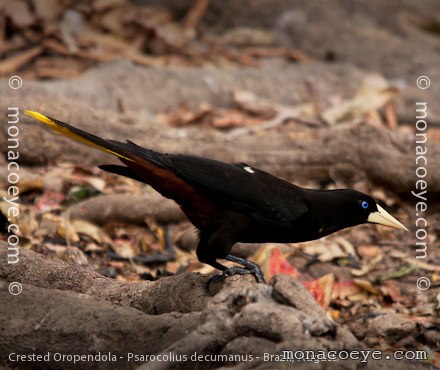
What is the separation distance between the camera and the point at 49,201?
504 centimetres

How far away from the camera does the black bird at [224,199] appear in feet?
11.3

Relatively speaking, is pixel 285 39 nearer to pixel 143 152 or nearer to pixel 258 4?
pixel 258 4

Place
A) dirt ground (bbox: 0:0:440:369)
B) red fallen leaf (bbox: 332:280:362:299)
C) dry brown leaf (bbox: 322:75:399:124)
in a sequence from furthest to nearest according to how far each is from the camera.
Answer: dry brown leaf (bbox: 322:75:399:124) → red fallen leaf (bbox: 332:280:362:299) → dirt ground (bbox: 0:0:440:369)

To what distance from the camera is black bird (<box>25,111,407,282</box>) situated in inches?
135

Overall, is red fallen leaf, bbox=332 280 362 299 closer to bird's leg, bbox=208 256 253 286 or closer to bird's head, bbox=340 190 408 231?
bird's head, bbox=340 190 408 231

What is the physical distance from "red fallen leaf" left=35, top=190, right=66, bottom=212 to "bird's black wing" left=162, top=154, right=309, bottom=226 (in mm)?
1647

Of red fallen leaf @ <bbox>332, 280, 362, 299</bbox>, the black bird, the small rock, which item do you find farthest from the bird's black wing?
red fallen leaf @ <bbox>332, 280, 362, 299</bbox>

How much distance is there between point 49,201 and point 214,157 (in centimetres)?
126

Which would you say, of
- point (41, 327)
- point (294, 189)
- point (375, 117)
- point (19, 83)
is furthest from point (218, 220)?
point (375, 117)

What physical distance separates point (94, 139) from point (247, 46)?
5.40m

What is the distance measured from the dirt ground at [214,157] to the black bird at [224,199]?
27cm

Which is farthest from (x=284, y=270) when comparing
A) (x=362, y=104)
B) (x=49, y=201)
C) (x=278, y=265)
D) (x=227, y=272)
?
(x=362, y=104)

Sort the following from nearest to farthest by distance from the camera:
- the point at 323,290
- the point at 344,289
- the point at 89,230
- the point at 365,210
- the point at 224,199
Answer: the point at 224,199 < the point at 365,210 < the point at 323,290 < the point at 344,289 < the point at 89,230

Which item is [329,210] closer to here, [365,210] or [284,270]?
[365,210]
